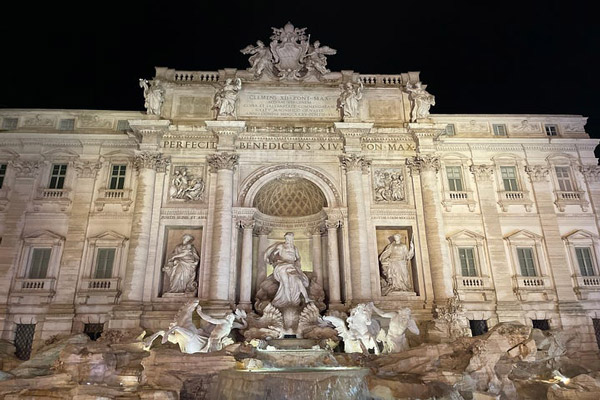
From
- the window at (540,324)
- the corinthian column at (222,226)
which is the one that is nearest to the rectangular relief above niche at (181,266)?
the corinthian column at (222,226)

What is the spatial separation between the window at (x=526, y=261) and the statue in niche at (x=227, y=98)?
17273mm

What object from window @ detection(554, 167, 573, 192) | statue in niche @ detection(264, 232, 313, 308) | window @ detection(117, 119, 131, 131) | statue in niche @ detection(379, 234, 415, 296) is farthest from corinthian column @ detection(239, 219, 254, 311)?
window @ detection(554, 167, 573, 192)

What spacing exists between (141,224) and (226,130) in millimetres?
6506

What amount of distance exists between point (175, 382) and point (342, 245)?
10850 mm

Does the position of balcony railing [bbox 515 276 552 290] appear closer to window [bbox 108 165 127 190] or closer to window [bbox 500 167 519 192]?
window [bbox 500 167 519 192]

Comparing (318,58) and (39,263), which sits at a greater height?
(318,58)

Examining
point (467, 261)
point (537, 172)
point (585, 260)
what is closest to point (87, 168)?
point (467, 261)

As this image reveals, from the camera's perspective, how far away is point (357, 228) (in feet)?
68.8

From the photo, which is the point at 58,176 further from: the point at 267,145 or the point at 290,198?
the point at 290,198

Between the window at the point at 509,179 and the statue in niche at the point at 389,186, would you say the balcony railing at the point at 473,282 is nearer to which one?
the statue in niche at the point at 389,186

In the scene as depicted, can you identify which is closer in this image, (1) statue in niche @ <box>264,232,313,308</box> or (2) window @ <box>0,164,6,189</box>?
(1) statue in niche @ <box>264,232,313,308</box>

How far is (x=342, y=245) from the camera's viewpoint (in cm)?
2123

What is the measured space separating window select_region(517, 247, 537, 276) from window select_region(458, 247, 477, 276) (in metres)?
2.60

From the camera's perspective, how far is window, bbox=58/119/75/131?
2391 cm
